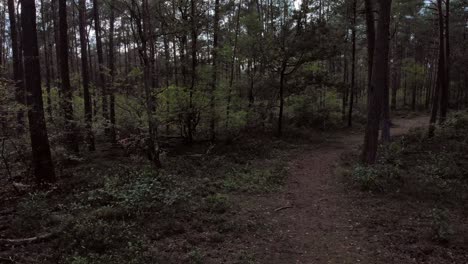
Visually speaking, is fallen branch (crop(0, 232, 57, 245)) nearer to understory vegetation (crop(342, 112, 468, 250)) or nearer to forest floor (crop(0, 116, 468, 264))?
forest floor (crop(0, 116, 468, 264))

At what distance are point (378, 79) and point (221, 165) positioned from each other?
6.00 metres

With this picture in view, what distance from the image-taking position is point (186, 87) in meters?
14.1

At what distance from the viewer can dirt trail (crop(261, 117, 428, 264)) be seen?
5562 millimetres

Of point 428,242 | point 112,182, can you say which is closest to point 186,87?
point 112,182

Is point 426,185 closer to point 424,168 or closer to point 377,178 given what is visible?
point 377,178

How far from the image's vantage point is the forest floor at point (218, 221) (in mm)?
5379

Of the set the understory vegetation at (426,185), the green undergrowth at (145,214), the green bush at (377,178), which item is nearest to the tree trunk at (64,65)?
the green undergrowth at (145,214)

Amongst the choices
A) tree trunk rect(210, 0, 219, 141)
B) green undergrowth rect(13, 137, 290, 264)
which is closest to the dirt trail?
green undergrowth rect(13, 137, 290, 264)

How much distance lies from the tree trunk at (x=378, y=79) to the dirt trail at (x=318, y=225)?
1.48m

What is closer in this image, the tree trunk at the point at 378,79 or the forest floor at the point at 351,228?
the forest floor at the point at 351,228

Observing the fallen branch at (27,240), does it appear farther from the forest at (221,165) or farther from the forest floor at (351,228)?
the forest floor at (351,228)

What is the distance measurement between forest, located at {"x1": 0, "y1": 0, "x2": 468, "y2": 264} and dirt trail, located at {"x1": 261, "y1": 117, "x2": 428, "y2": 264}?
4 centimetres

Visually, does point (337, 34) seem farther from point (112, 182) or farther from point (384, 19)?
point (112, 182)

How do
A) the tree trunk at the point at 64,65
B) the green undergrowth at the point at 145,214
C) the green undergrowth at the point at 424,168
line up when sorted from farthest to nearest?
the tree trunk at the point at 64,65, the green undergrowth at the point at 424,168, the green undergrowth at the point at 145,214
